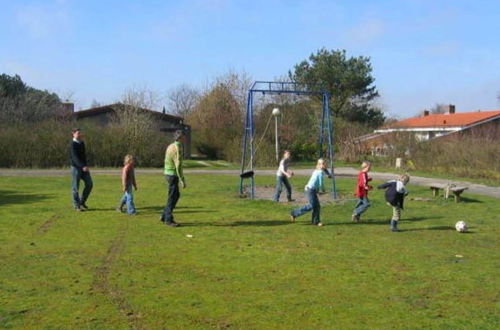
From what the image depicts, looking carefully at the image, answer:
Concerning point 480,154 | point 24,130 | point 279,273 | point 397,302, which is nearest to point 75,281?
point 279,273

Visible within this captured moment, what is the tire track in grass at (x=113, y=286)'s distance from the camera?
6004 millimetres

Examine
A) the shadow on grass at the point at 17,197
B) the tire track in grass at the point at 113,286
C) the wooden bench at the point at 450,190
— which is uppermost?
the wooden bench at the point at 450,190

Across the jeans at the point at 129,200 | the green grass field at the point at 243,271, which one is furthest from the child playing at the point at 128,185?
the green grass field at the point at 243,271

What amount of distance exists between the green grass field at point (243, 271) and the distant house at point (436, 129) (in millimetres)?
22504

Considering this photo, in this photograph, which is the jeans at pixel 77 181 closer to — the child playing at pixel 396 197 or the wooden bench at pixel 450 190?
the child playing at pixel 396 197

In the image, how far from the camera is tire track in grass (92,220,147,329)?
600 centimetres

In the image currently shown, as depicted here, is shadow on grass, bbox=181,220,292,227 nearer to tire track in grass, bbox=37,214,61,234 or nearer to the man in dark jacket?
tire track in grass, bbox=37,214,61,234

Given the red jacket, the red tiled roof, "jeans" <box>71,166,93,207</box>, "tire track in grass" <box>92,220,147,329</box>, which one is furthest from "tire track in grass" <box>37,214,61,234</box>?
the red tiled roof

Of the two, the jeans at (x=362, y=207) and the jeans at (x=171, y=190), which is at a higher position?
the jeans at (x=171, y=190)

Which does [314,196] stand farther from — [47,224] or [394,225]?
[47,224]

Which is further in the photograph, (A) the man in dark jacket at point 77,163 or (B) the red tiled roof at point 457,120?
(B) the red tiled roof at point 457,120

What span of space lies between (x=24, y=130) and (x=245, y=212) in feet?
81.2

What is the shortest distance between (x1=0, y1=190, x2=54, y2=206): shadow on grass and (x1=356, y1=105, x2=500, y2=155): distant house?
78.3 ft

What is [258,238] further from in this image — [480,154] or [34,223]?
[480,154]
